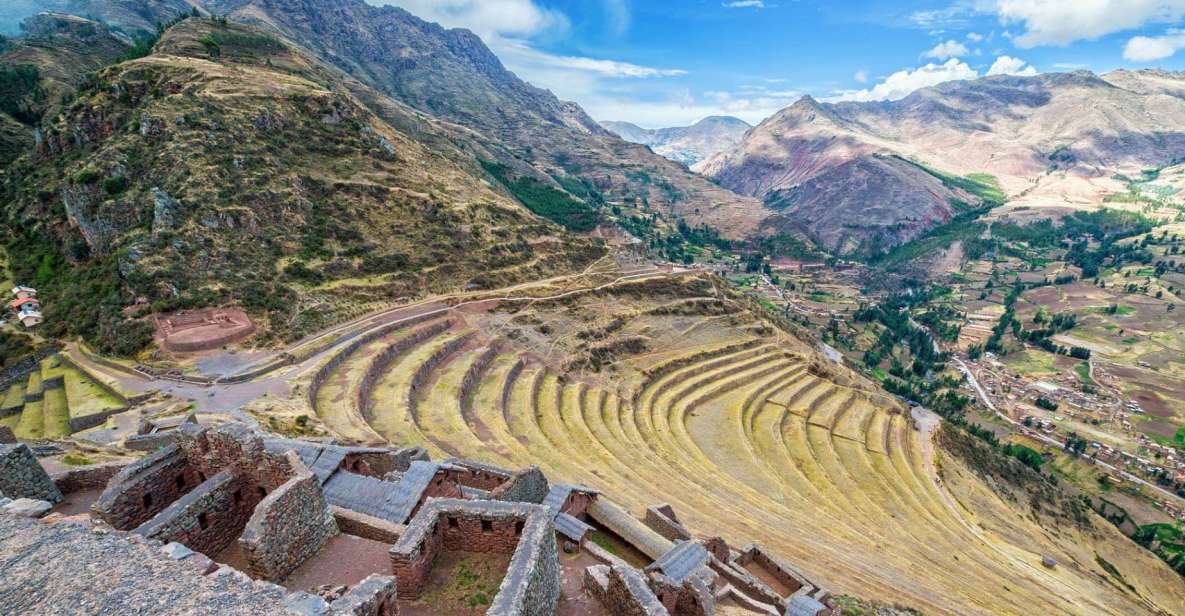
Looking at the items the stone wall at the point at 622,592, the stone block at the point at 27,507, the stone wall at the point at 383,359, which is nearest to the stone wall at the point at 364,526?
the stone wall at the point at 622,592

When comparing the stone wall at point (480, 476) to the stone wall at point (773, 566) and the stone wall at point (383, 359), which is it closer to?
the stone wall at point (773, 566)

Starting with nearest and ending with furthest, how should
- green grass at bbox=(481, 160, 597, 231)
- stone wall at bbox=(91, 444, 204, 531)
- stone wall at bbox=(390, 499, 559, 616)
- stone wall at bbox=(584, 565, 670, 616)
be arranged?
stone wall at bbox=(390, 499, 559, 616) < stone wall at bbox=(584, 565, 670, 616) < stone wall at bbox=(91, 444, 204, 531) < green grass at bbox=(481, 160, 597, 231)

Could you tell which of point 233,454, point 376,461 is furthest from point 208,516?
point 376,461

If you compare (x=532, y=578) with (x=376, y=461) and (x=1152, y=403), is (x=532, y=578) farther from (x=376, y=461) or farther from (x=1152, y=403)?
(x=1152, y=403)

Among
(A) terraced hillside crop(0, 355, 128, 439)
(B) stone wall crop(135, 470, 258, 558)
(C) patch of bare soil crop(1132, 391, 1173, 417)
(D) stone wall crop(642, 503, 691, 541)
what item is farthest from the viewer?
(C) patch of bare soil crop(1132, 391, 1173, 417)

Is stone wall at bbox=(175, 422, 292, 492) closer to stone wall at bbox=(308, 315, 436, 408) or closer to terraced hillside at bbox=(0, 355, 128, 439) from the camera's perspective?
stone wall at bbox=(308, 315, 436, 408)

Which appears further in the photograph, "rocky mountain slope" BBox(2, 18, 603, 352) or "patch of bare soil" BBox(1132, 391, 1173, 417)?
"patch of bare soil" BBox(1132, 391, 1173, 417)

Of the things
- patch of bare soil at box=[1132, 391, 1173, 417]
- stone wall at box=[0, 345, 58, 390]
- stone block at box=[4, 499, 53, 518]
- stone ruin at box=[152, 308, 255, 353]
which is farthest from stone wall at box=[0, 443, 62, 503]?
patch of bare soil at box=[1132, 391, 1173, 417]
